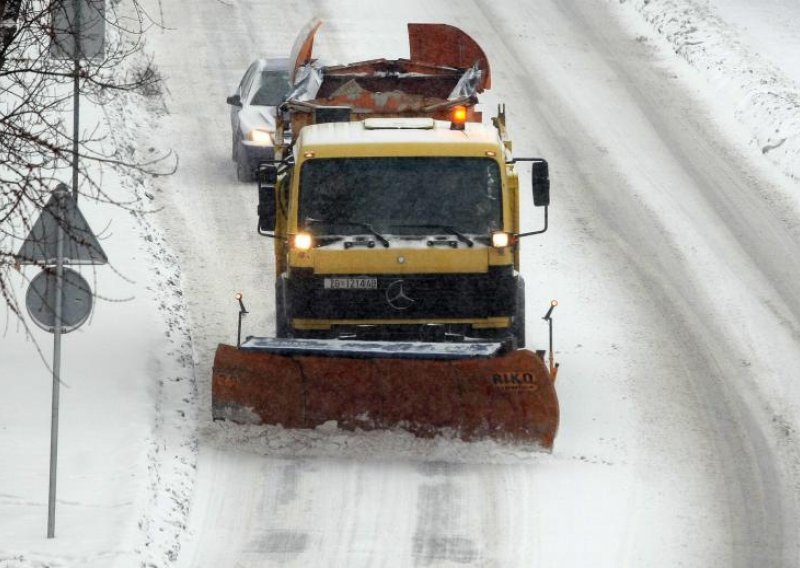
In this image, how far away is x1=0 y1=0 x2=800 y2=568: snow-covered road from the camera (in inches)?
444

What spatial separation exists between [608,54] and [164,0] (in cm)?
756

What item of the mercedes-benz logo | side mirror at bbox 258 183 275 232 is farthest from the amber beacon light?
the mercedes-benz logo

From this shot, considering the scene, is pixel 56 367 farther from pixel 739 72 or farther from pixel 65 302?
Answer: pixel 739 72

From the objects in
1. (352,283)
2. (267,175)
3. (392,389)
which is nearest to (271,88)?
(267,175)

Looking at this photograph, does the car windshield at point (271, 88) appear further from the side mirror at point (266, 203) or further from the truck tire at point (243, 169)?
the side mirror at point (266, 203)

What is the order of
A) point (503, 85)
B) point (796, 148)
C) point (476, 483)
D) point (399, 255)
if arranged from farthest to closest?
1. point (503, 85)
2. point (796, 148)
3. point (399, 255)
4. point (476, 483)

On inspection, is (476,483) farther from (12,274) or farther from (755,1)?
(755,1)

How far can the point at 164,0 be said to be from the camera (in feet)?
96.4

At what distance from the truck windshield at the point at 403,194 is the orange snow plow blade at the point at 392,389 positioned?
1097 millimetres

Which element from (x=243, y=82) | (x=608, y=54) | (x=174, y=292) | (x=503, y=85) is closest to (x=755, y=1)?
(x=608, y=54)

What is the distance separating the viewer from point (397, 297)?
1336 cm

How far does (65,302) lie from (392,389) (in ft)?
10.0

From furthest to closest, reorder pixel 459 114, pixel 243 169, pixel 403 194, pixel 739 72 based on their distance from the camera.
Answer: pixel 739 72, pixel 243 169, pixel 459 114, pixel 403 194

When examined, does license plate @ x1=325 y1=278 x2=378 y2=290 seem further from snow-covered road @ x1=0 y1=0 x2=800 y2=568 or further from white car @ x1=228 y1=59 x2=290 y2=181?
white car @ x1=228 y1=59 x2=290 y2=181
